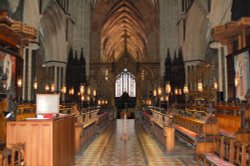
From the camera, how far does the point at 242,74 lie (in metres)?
12.3

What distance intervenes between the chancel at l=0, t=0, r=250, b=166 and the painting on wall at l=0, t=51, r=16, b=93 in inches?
1.9

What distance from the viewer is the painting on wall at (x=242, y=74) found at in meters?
11.8

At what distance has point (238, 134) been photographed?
675 cm

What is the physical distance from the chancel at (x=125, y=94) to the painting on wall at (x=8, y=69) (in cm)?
5

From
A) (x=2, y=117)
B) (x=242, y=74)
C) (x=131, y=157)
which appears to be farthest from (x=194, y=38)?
(x=2, y=117)

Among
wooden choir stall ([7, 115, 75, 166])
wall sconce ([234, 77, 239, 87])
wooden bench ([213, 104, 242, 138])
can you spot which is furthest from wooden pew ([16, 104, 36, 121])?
wall sconce ([234, 77, 239, 87])

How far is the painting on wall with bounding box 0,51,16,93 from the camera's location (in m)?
12.0

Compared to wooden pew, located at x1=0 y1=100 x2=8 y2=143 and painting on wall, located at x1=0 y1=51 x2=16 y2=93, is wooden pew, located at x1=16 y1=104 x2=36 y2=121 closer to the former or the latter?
painting on wall, located at x1=0 y1=51 x2=16 y2=93

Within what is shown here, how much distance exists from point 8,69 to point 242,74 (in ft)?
35.3

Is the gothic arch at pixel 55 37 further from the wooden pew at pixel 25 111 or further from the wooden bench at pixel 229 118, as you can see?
the wooden bench at pixel 229 118

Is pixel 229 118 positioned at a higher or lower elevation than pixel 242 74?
lower

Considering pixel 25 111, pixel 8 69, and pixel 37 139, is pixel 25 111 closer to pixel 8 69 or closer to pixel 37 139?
pixel 8 69

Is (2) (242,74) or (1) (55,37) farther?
(1) (55,37)

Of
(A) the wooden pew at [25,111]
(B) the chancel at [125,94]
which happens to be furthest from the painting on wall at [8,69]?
(A) the wooden pew at [25,111]
